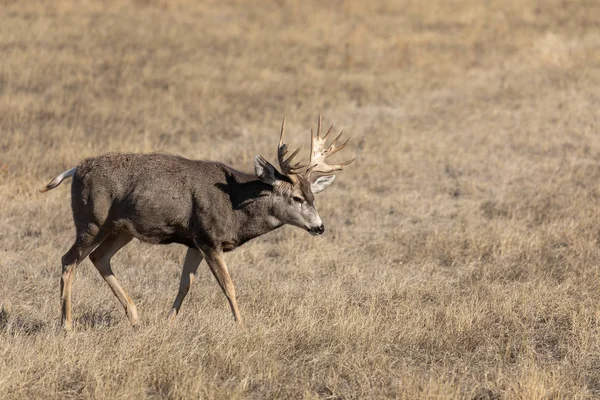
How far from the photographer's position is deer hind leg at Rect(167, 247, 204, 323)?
8.09 metres

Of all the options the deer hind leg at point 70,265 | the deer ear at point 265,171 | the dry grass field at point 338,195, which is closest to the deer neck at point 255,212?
the deer ear at point 265,171

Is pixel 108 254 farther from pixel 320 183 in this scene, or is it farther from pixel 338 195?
pixel 338 195

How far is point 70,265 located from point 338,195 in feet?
19.9

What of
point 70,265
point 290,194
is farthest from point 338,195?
point 70,265

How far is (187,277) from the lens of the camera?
8.23 meters

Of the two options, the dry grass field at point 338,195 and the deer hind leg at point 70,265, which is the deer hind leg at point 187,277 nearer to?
the dry grass field at point 338,195

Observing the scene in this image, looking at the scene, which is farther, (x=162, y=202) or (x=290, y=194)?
(x=290, y=194)

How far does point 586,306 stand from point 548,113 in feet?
34.5

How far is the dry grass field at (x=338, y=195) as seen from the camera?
21.5ft

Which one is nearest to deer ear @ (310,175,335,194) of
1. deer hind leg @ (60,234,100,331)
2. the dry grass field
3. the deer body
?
the deer body

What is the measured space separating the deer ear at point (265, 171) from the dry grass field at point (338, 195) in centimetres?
115

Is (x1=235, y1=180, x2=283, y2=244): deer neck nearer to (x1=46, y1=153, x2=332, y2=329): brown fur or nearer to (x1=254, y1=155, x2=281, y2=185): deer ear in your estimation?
(x1=46, y1=153, x2=332, y2=329): brown fur

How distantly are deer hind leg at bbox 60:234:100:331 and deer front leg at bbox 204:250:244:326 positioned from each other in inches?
40.9

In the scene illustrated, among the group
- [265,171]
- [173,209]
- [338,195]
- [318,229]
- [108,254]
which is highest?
[265,171]
